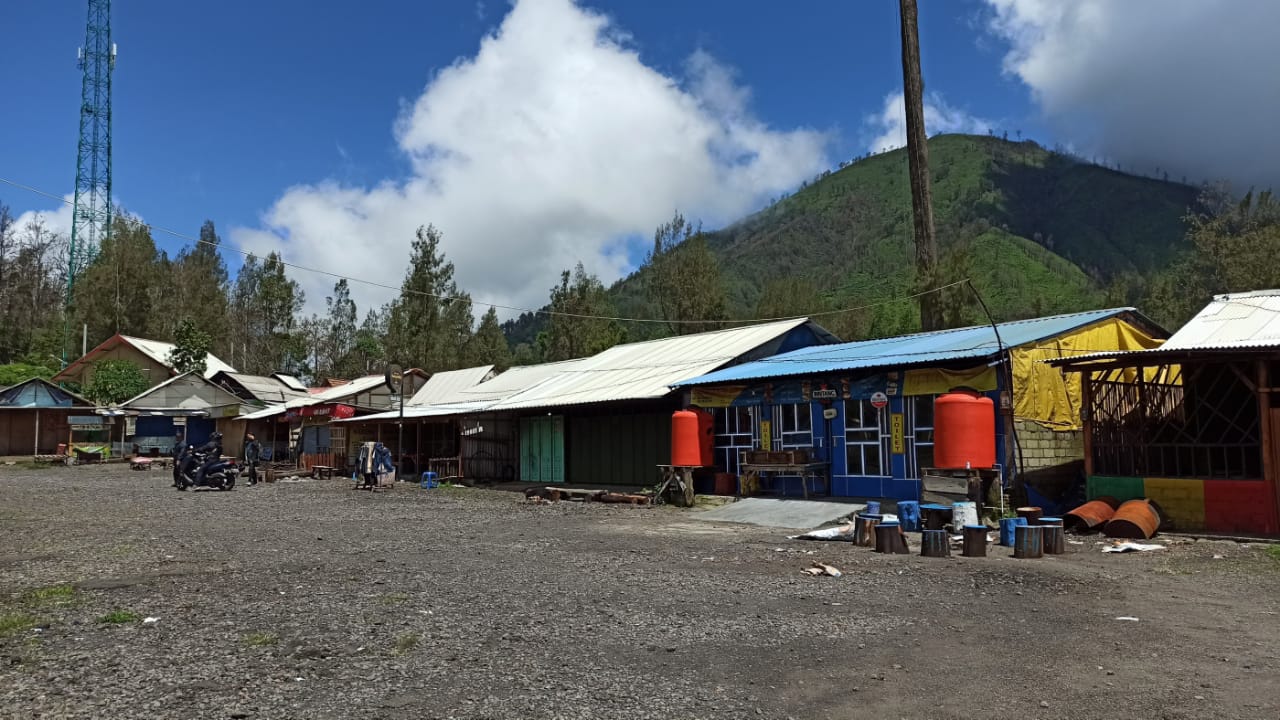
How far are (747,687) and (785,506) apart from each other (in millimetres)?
11627

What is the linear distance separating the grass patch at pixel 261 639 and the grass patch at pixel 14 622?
1.79 meters

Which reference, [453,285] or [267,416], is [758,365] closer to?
[267,416]

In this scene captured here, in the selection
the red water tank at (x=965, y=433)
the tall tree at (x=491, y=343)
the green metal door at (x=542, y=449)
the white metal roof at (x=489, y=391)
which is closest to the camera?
the red water tank at (x=965, y=433)

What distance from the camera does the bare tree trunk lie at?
77.0 ft

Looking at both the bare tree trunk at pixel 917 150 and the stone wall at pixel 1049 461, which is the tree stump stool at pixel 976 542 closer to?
the stone wall at pixel 1049 461

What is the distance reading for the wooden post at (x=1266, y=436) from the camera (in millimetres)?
11992

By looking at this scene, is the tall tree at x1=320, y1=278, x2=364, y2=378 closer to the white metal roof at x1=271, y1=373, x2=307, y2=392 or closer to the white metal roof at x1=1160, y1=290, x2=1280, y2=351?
the white metal roof at x1=271, y1=373, x2=307, y2=392

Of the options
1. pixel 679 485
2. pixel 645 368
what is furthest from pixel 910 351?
pixel 645 368

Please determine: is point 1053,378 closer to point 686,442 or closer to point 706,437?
point 686,442

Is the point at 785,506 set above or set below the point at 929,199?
below

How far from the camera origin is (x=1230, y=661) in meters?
5.82

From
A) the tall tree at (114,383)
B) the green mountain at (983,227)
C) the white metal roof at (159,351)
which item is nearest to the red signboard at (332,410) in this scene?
the tall tree at (114,383)

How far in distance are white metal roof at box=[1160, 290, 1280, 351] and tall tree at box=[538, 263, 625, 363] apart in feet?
131

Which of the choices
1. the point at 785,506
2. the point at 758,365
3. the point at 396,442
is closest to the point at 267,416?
the point at 396,442
